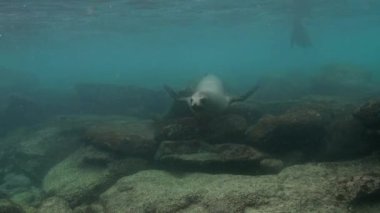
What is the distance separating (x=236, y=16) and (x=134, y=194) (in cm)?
3854

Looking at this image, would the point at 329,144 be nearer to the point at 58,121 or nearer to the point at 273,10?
the point at 58,121

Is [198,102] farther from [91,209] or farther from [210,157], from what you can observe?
[91,209]

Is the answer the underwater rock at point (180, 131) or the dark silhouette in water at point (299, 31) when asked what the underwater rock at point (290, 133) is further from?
the dark silhouette in water at point (299, 31)

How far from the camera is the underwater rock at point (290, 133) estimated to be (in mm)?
9195

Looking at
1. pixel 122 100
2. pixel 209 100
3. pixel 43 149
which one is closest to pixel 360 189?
pixel 209 100

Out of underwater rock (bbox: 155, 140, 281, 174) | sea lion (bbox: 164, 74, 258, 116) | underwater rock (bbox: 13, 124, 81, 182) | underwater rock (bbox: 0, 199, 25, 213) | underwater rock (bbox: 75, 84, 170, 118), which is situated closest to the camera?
underwater rock (bbox: 0, 199, 25, 213)

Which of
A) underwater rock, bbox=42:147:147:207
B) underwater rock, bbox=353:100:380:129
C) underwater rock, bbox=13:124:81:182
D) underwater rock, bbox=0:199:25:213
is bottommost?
underwater rock, bbox=13:124:81:182

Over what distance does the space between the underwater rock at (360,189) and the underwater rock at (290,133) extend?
287 cm

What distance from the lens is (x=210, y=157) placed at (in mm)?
8609

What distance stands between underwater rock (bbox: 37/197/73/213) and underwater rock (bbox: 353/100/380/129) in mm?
6108

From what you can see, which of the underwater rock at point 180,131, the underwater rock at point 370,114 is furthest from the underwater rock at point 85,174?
the underwater rock at point 370,114

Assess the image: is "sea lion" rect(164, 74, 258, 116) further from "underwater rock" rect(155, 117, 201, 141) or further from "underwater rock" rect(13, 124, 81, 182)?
"underwater rock" rect(13, 124, 81, 182)

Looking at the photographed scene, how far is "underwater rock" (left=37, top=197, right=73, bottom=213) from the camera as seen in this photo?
26.7 ft

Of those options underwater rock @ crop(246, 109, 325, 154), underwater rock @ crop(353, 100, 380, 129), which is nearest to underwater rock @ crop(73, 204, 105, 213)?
underwater rock @ crop(246, 109, 325, 154)
